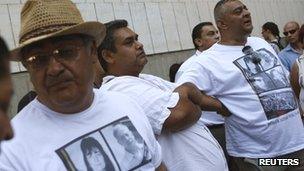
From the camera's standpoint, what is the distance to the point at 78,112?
6.94 feet

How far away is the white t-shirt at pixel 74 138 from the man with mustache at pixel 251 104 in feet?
3.91

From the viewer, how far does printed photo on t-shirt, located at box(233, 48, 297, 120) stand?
3.32 m

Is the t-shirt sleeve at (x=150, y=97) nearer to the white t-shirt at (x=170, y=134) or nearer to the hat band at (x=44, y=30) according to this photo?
the white t-shirt at (x=170, y=134)

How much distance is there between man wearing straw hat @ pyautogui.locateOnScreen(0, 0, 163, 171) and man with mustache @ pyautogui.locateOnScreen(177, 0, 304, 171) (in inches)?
50.6

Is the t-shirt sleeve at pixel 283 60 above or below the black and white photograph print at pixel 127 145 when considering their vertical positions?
below

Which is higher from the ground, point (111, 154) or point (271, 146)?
point (111, 154)

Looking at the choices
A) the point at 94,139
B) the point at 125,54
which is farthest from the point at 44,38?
the point at 125,54

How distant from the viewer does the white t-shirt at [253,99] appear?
10.9 feet

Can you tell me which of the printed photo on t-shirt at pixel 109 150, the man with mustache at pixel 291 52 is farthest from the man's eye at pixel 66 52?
the man with mustache at pixel 291 52

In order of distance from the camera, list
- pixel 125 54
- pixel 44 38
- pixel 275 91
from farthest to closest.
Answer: pixel 275 91 → pixel 125 54 → pixel 44 38

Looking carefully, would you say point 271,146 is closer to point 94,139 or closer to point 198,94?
point 198,94

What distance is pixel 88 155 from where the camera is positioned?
1.95m

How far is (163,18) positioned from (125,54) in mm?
4344

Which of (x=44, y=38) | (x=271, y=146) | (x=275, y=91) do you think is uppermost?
(x=44, y=38)
